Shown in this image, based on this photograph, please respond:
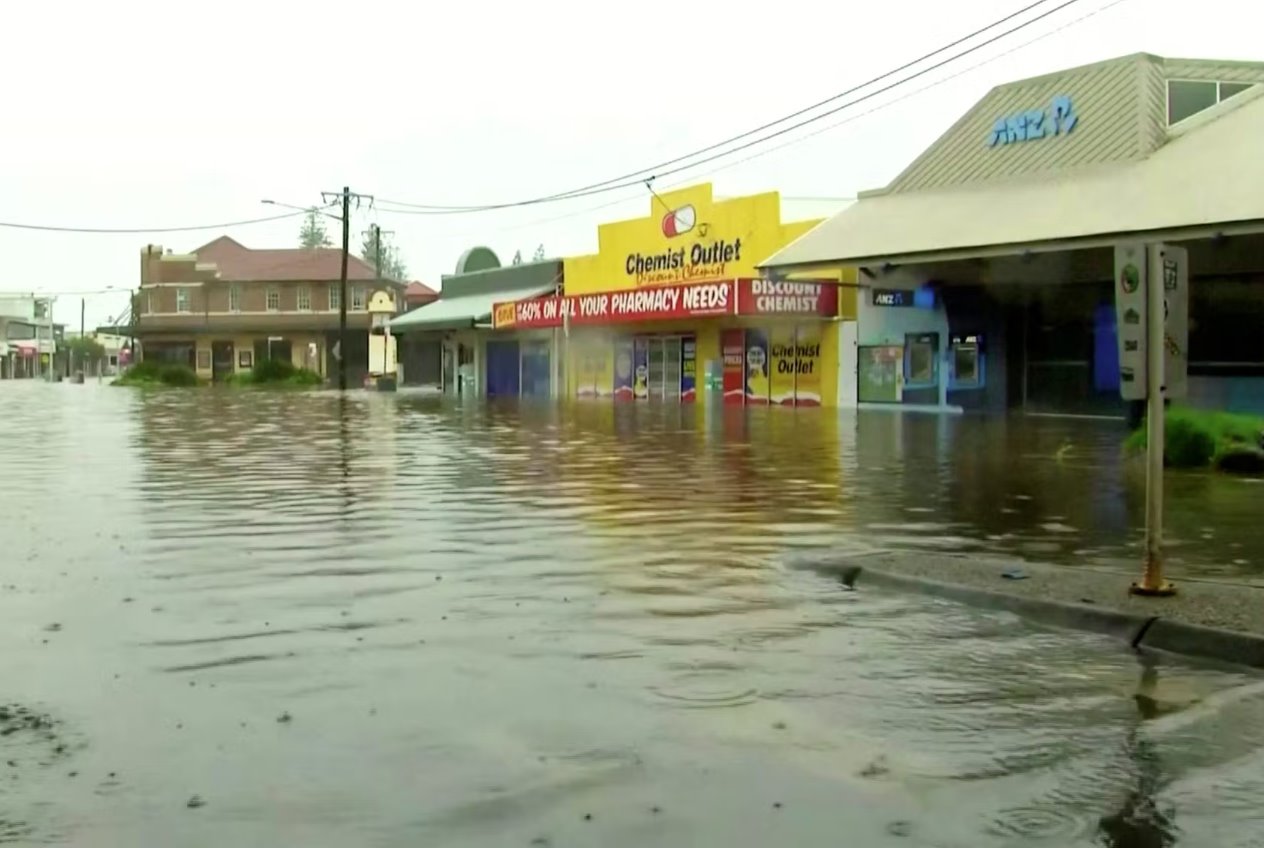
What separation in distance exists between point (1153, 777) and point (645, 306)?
38848mm

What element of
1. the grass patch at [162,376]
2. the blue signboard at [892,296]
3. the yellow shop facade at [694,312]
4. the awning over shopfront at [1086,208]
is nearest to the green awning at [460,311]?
the yellow shop facade at [694,312]

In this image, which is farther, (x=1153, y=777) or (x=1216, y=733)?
(x=1216, y=733)

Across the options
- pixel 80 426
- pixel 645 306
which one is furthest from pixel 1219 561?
pixel 645 306

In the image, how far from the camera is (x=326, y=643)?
7.00m

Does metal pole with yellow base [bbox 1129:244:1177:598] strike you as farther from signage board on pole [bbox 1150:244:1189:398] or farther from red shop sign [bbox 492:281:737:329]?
red shop sign [bbox 492:281:737:329]

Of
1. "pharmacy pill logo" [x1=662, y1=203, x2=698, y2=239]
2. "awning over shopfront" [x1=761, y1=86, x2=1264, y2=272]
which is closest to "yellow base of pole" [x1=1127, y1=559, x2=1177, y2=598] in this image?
"awning over shopfront" [x1=761, y1=86, x2=1264, y2=272]

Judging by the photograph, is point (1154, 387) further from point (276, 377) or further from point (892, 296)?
point (276, 377)

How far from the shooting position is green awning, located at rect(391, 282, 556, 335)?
180 ft

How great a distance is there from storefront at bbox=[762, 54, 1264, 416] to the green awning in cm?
2078

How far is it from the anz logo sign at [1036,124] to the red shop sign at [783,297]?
7.56 m

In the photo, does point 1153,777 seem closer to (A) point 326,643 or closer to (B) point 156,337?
(A) point 326,643

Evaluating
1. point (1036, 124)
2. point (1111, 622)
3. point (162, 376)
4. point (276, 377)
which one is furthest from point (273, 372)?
point (1111, 622)

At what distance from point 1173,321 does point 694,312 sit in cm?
3305

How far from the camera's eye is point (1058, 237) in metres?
26.0
